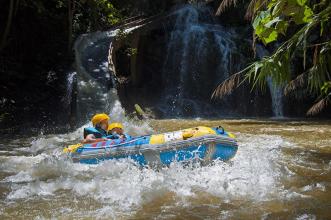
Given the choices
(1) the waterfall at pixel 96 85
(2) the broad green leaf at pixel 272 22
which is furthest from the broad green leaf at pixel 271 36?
(1) the waterfall at pixel 96 85

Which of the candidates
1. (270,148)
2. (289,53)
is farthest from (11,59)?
(289,53)

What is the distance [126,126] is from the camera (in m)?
11.6

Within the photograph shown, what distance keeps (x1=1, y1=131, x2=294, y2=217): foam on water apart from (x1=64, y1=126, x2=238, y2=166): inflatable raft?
133 millimetres

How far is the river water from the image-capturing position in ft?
15.0

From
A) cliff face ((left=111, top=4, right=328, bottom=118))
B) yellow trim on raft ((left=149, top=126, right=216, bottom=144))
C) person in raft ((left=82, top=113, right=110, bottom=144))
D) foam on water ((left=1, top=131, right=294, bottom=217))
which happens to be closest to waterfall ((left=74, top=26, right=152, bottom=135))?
cliff face ((left=111, top=4, right=328, bottom=118))

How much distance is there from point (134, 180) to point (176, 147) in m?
0.83

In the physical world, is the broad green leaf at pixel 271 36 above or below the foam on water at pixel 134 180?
above

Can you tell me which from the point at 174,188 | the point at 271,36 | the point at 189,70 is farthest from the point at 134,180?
the point at 189,70

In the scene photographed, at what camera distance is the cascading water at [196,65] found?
1706 cm

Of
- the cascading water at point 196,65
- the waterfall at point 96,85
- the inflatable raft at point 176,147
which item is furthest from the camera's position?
the cascading water at point 196,65

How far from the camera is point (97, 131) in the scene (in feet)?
24.7

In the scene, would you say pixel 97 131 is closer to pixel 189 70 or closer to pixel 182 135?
pixel 182 135

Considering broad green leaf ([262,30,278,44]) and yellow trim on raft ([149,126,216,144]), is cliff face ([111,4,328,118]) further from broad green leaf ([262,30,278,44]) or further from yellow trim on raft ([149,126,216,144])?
broad green leaf ([262,30,278,44])

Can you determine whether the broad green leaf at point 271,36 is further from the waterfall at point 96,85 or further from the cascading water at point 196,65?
the cascading water at point 196,65
